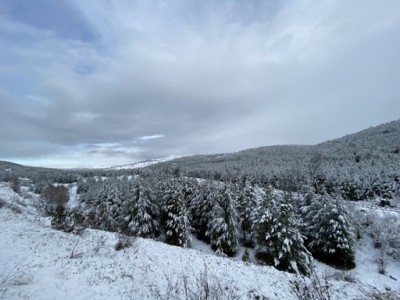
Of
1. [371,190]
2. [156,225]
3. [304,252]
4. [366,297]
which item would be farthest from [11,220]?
[371,190]

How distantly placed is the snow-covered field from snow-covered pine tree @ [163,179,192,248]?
1964cm

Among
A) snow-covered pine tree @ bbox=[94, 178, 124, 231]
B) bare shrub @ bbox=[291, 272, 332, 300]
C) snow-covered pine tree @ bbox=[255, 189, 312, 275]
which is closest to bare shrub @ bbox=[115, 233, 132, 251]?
bare shrub @ bbox=[291, 272, 332, 300]

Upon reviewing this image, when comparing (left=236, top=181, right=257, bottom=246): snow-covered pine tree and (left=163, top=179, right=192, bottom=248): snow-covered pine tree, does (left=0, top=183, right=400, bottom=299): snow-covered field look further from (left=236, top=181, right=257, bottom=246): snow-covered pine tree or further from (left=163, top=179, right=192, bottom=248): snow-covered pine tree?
(left=236, top=181, right=257, bottom=246): snow-covered pine tree

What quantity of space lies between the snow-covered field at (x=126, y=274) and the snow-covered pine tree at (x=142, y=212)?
21.2 meters

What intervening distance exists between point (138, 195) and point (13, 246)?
83.6 feet

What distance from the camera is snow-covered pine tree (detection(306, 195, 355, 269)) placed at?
31766 mm

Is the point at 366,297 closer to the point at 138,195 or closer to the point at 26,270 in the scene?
the point at 26,270

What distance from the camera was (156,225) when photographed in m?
36.9

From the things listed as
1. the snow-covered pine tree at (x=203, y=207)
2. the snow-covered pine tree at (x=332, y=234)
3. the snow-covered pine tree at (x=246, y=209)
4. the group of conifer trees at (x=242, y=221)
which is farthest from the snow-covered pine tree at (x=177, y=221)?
the snow-covered pine tree at (x=332, y=234)

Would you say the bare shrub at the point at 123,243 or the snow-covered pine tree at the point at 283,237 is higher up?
the bare shrub at the point at 123,243

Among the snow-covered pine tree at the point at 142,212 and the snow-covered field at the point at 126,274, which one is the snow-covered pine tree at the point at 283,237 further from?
the snow-covered field at the point at 126,274

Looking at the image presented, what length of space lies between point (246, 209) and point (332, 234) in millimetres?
12986

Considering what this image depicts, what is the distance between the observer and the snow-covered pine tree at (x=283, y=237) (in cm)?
2541

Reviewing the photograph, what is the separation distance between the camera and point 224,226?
3391 centimetres
